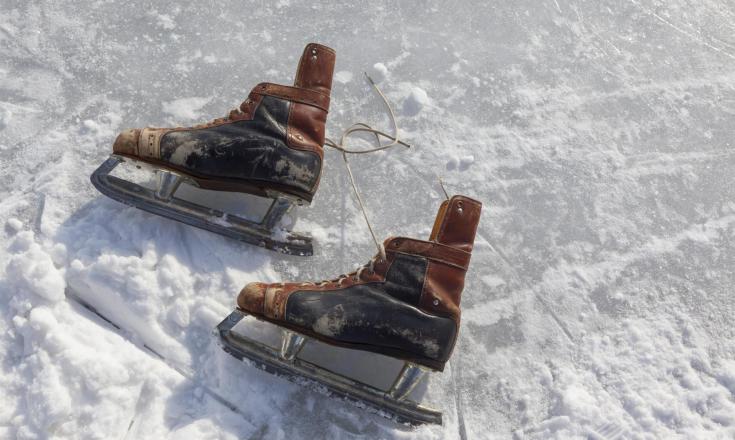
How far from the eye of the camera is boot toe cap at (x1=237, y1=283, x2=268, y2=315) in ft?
6.93

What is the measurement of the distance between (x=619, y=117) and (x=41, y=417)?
8.74 ft

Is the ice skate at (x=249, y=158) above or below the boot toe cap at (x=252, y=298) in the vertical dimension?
above

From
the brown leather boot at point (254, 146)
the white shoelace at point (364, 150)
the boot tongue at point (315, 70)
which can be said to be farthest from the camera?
the white shoelace at point (364, 150)

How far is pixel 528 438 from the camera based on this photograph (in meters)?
2.24

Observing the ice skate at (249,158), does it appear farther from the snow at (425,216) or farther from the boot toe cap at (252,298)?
the boot toe cap at (252,298)

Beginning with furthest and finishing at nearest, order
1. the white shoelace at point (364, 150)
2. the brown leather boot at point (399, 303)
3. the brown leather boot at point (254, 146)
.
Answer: the white shoelace at point (364, 150), the brown leather boot at point (254, 146), the brown leather boot at point (399, 303)

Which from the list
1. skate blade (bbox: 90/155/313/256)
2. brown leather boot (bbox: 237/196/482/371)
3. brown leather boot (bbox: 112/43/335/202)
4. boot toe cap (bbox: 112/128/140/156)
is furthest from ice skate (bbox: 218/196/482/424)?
boot toe cap (bbox: 112/128/140/156)

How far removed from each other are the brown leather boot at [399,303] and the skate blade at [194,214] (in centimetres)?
25

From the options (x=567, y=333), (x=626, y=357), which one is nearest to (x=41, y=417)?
(x=567, y=333)

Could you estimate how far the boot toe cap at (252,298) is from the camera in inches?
83.1

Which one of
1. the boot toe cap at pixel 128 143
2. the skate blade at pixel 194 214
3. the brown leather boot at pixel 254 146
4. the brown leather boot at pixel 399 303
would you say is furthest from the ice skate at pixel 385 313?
the boot toe cap at pixel 128 143

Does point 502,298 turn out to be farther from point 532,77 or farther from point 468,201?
point 532,77

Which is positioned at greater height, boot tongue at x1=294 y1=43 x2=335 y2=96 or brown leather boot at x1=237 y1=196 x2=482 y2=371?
boot tongue at x1=294 y1=43 x2=335 y2=96

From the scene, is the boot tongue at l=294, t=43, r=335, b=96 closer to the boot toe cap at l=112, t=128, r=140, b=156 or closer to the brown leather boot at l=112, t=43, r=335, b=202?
the brown leather boot at l=112, t=43, r=335, b=202
